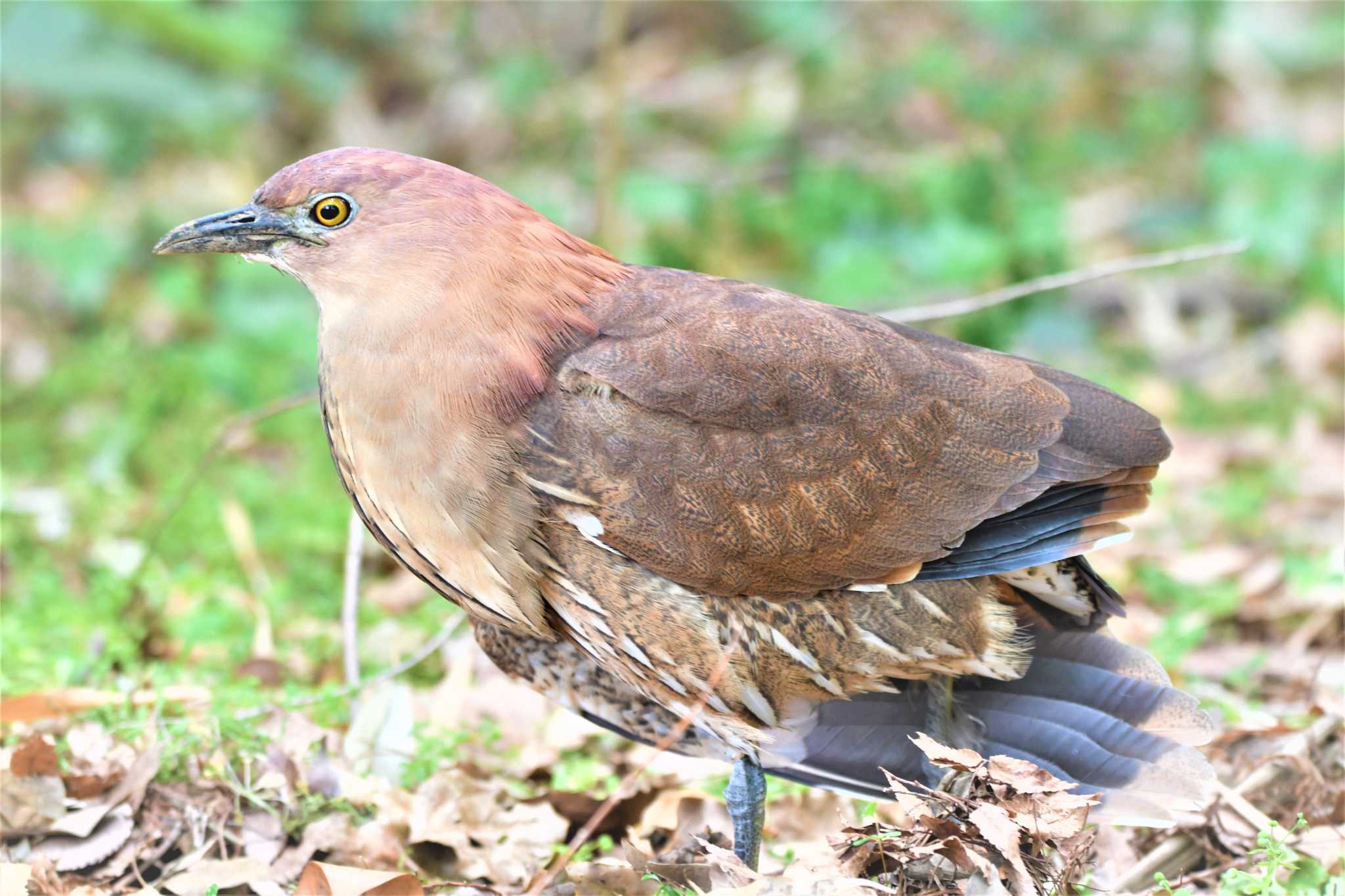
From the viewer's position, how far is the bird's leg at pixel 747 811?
2799 millimetres

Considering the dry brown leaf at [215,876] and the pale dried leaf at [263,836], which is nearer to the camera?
the dry brown leaf at [215,876]

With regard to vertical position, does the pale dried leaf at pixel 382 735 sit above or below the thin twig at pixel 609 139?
below

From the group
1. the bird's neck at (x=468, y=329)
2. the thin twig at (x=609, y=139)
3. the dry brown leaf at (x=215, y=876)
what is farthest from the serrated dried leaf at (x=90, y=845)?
the thin twig at (x=609, y=139)

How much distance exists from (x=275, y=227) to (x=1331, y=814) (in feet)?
8.53

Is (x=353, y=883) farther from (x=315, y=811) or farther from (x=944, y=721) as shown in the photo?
(x=944, y=721)

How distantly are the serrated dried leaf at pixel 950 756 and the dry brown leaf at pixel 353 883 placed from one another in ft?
3.32

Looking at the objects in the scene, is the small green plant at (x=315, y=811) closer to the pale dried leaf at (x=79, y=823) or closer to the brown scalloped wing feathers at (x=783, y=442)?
the pale dried leaf at (x=79, y=823)

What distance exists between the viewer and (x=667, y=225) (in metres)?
6.73

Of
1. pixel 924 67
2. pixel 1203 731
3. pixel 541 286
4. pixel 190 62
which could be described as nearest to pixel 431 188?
pixel 541 286

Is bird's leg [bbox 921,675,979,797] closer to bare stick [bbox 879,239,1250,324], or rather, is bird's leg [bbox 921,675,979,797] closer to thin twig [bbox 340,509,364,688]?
bare stick [bbox 879,239,1250,324]

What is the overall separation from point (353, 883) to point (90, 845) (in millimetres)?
635

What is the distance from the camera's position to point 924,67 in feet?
27.5

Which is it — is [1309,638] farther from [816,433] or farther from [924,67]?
[924,67]

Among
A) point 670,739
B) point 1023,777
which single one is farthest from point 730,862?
point 1023,777
